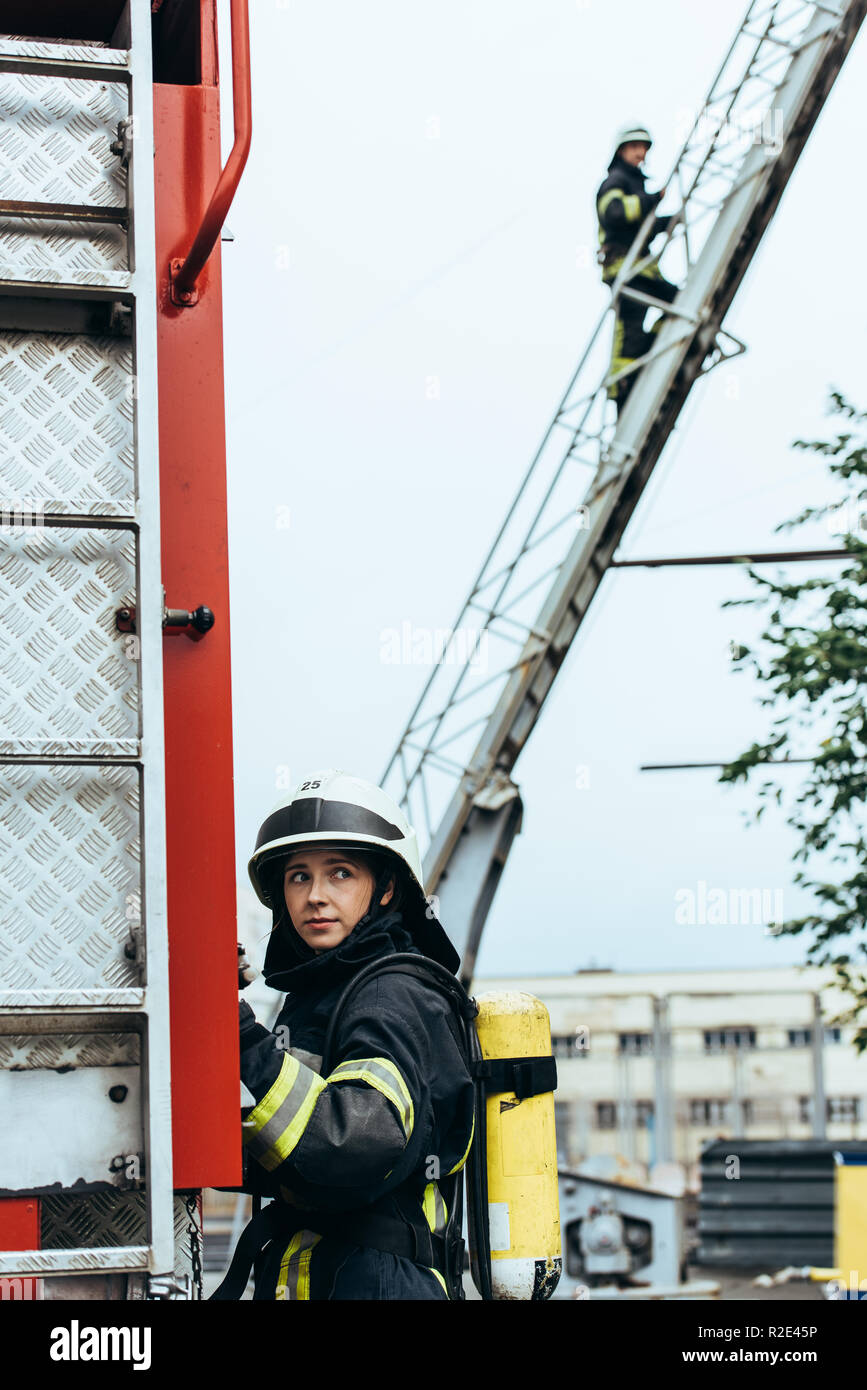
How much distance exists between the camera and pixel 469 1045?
134 inches

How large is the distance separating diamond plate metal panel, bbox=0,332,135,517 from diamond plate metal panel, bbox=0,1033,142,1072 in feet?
2.58

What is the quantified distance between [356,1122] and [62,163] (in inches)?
67.2

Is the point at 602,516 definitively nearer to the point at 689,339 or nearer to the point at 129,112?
the point at 689,339

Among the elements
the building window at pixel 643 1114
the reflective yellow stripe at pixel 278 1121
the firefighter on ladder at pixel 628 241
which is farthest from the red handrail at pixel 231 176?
the building window at pixel 643 1114

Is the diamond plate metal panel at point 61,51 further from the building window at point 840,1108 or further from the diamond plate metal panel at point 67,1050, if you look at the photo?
the building window at point 840,1108

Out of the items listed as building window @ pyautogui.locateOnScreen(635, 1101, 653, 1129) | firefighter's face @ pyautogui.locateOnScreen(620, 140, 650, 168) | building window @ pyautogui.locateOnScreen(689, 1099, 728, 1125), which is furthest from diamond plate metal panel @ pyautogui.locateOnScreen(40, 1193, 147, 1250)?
building window @ pyautogui.locateOnScreen(689, 1099, 728, 1125)

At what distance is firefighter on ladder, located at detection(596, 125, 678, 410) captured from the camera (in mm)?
11883

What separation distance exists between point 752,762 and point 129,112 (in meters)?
6.68

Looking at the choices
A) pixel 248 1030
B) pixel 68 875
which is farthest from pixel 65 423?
pixel 248 1030

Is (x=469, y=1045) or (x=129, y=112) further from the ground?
(x=129, y=112)

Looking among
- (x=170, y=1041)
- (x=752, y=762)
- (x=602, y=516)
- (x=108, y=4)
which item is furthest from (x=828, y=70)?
(x=170, y=1041)

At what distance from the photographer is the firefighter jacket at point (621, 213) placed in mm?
11930

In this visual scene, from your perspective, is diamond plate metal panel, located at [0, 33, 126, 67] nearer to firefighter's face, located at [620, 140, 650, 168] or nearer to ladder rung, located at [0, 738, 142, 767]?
ladder rung, located at [0, 738, 142, 767]

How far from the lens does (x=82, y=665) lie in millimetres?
2514
